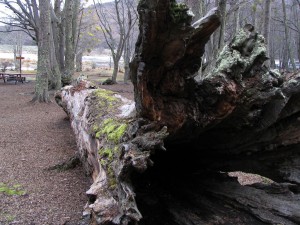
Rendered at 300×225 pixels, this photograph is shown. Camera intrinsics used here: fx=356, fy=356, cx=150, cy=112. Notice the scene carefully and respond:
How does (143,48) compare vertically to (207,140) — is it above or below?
above

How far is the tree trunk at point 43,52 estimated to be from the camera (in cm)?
1317

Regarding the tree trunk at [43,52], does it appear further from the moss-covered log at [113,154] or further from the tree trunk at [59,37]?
the moss-covered log at [113,154]

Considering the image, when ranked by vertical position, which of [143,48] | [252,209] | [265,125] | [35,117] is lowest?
[35,117]

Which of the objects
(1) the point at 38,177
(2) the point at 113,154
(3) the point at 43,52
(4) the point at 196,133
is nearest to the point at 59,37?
(3) the point at 43,52

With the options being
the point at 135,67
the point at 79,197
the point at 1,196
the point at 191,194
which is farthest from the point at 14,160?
the point at 135,67

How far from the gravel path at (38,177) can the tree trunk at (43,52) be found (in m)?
3.98

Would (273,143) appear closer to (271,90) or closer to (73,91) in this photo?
(271,90)

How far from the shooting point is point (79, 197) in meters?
4.46

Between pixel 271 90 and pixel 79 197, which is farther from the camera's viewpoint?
pixel 79 197

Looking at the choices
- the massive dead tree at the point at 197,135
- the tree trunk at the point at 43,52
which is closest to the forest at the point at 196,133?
the massive dead tree at the point at 197,135

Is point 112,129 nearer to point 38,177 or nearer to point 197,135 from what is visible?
point 197,135

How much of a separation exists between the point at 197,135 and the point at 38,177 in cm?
283

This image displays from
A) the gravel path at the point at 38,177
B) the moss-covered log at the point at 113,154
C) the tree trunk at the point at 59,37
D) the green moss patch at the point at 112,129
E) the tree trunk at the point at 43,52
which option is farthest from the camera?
the tree trunk at the point at 59,37

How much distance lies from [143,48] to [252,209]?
1.67 meters
